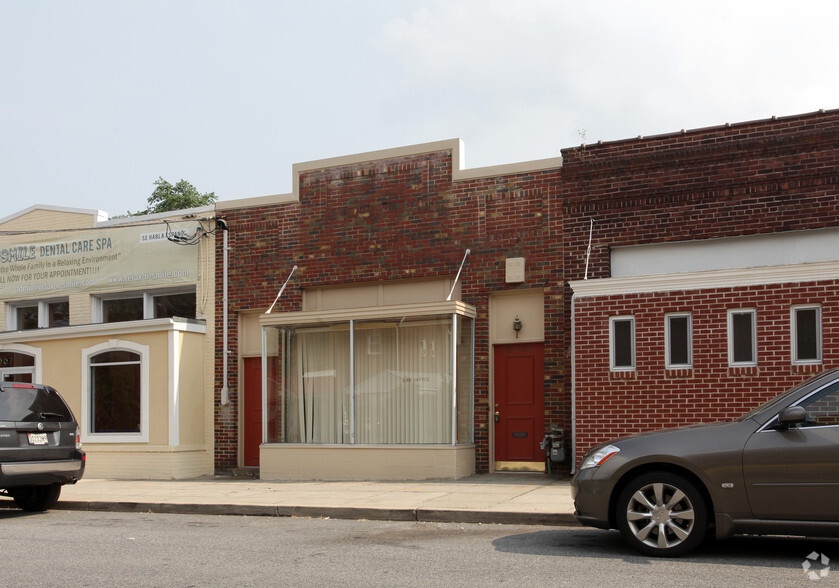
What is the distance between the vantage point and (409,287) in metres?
16.2

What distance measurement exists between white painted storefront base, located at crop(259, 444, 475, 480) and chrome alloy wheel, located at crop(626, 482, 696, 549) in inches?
267

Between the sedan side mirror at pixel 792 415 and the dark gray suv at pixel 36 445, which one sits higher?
the sedan side mirror at pixel 792 415

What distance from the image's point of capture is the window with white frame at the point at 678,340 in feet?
42.7

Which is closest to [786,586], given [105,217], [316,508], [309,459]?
[316,508]

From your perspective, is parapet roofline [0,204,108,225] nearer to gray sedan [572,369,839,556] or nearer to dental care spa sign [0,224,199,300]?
dental care spa sign [0,224,199,300]

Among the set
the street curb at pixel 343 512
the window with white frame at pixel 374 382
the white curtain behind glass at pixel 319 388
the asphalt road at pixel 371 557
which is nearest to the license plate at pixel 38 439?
the street curb at pixel 343 512

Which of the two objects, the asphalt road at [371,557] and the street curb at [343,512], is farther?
the street curb at [343,512]

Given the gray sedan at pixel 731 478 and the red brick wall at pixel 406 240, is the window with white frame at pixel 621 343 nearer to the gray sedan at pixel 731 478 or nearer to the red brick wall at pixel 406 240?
the red brick wall at pixel 406 240

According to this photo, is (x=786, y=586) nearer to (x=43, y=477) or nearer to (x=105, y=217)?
(x=43, y=477)

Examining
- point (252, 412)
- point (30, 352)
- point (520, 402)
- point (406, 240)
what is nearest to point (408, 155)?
point (406, 240)

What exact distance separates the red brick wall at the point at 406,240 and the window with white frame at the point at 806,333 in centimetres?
359

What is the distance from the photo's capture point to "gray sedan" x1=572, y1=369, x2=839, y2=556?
725 cm

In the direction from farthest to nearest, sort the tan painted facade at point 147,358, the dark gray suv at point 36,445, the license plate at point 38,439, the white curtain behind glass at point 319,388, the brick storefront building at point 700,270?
the tan painted facade at point 147,358 → the white curtain behind glass at point 319,388 → the brick storefront building at point 700,270 → the license plate at point 38,439 → the dark gray suv at point 36,445

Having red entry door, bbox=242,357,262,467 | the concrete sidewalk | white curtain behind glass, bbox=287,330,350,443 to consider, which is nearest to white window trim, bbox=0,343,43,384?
the concrete sidewalk
